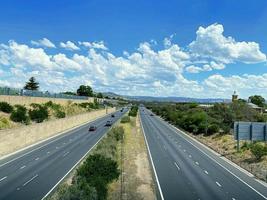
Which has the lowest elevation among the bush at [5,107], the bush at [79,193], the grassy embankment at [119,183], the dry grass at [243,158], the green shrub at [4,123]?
the dry grass at [243,158]

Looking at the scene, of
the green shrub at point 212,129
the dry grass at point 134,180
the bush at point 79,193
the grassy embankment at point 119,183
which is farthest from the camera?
the green shrub at point 212,129

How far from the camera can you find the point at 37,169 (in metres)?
33.5

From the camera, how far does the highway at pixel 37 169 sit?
25.3 meters

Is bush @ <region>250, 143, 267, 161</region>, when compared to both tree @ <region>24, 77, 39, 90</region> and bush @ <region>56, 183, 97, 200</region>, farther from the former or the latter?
tree @ <region>24, 77, 39, 90</region>

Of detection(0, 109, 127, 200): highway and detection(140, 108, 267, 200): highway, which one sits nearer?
detection(0, 109, 127, 200): highway

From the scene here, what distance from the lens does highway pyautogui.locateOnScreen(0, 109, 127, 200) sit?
25328 mm

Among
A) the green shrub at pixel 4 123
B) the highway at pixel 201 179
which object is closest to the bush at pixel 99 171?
the highway at pixel 201 179

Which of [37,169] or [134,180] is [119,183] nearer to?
[134,180]

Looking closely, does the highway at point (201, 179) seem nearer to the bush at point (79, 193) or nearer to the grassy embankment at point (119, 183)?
the grassy embankment at point (119, 183)

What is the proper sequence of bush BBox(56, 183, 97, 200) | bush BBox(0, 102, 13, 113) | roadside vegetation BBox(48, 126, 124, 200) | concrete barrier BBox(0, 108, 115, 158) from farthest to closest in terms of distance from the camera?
bush BBox(0, 102, 13, 113)
concrete barrier BBox(0, 108, 115, 158)
roadside vegetation BBox(48, 126, 124, 200)
bush BBox(56, 183, 97, 200)

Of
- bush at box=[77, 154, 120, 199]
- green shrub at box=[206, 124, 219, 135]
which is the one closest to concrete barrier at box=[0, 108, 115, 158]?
bush at box=[77, 154, 120, 199]

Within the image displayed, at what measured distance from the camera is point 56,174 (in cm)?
3127

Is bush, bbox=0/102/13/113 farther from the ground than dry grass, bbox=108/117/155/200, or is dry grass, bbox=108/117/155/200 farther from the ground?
bush, bbox=0/102/13/113

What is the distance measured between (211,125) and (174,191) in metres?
53.8
